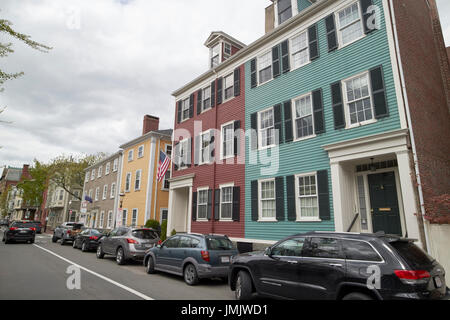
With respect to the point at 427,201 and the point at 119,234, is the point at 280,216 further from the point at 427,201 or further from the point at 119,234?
the point at 119,234

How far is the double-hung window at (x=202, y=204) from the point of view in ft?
55.9

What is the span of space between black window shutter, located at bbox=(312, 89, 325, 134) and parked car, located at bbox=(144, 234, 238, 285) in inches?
238

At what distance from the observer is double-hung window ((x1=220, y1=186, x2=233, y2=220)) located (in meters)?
15.5

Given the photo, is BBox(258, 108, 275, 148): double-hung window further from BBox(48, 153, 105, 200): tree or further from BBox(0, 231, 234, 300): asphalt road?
BBox(48, 153, 105, 200): tree

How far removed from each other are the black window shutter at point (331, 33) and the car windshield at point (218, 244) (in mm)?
9188

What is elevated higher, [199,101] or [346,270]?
[199,101]

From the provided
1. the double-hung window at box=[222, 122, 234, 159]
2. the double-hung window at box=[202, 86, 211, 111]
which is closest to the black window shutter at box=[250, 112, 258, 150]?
the double-hung window at box=[222, 122, 234, 159]

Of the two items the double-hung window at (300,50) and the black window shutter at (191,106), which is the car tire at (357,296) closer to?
the double-hung window at (300,50)

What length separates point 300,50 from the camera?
533 inches

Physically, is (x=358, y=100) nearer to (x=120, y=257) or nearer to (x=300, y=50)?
A: (x=300, y=50)

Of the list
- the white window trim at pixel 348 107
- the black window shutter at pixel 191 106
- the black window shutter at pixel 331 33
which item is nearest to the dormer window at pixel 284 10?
the black window shutter at pixel 331 33

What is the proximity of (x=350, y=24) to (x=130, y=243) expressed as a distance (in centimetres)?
1340

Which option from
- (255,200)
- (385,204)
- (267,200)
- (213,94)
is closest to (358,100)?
(385,204)
